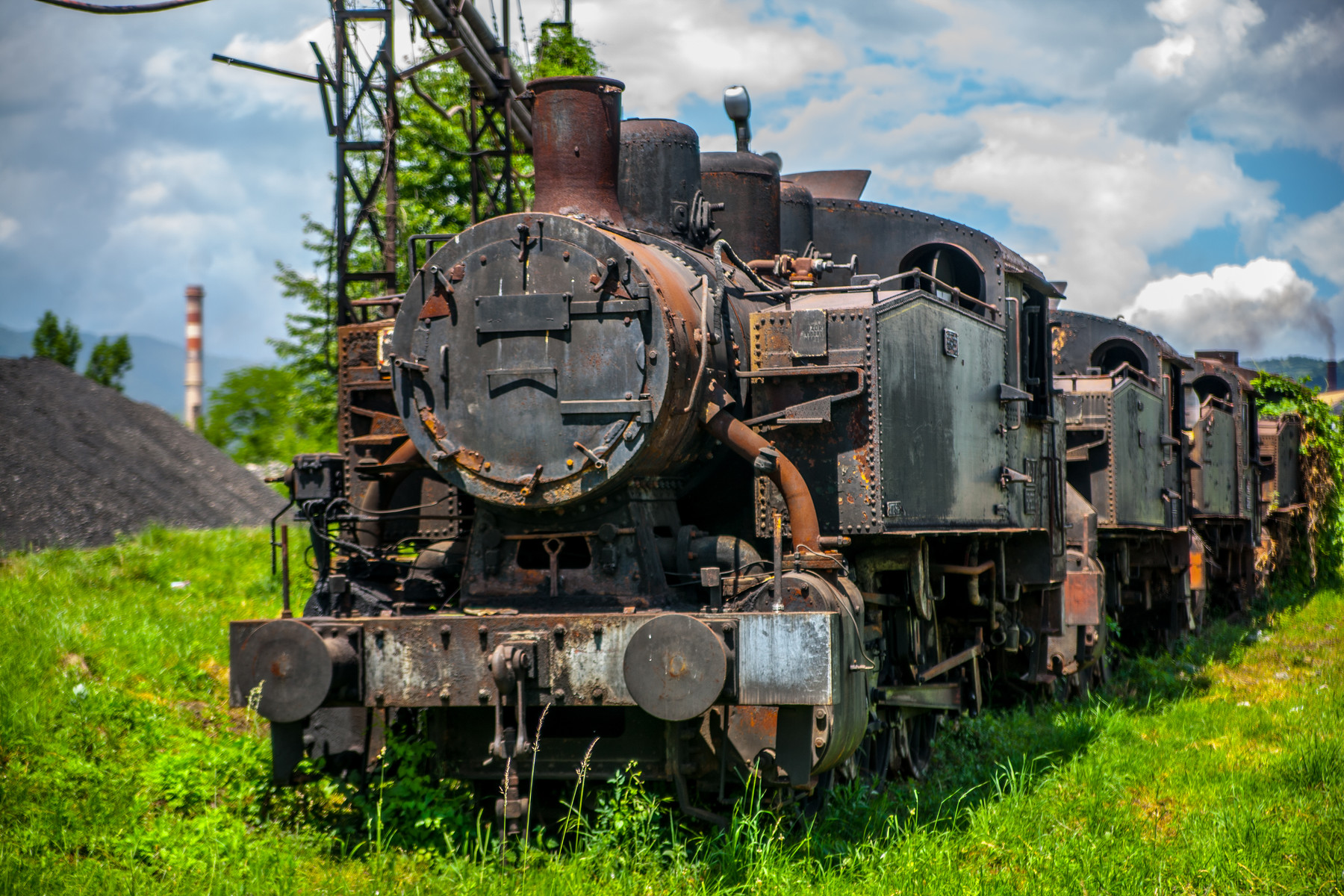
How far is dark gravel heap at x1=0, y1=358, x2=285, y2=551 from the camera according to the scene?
47.1 feet

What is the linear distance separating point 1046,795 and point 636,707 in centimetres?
234

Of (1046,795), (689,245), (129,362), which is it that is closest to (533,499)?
(689,245)

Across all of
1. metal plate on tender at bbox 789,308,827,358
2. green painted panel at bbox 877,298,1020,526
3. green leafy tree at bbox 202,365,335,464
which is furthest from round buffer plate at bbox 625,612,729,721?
green leafy tree at bbox 202,365,335,464

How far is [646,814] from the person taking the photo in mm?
5234

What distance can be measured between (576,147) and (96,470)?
40.5 ft

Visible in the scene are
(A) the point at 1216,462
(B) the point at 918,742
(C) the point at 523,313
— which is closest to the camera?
(C) the point at 523,313

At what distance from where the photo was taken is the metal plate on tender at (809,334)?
19.2ft

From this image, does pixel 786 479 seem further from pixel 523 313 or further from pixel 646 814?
pixel 646 814

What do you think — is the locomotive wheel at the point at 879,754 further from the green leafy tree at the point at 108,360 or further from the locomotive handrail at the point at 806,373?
the green leafy tree at the point at 108,360

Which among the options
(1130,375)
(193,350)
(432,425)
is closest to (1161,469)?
(1130,375)

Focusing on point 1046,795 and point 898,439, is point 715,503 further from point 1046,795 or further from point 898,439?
point 1046,795

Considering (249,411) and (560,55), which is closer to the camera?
(560,55)

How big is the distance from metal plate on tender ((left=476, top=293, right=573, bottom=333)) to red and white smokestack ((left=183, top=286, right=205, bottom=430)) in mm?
37801

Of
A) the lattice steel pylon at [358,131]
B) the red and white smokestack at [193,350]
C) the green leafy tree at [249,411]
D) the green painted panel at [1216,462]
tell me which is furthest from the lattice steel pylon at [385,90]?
the red and white smokestack at [193,350]
